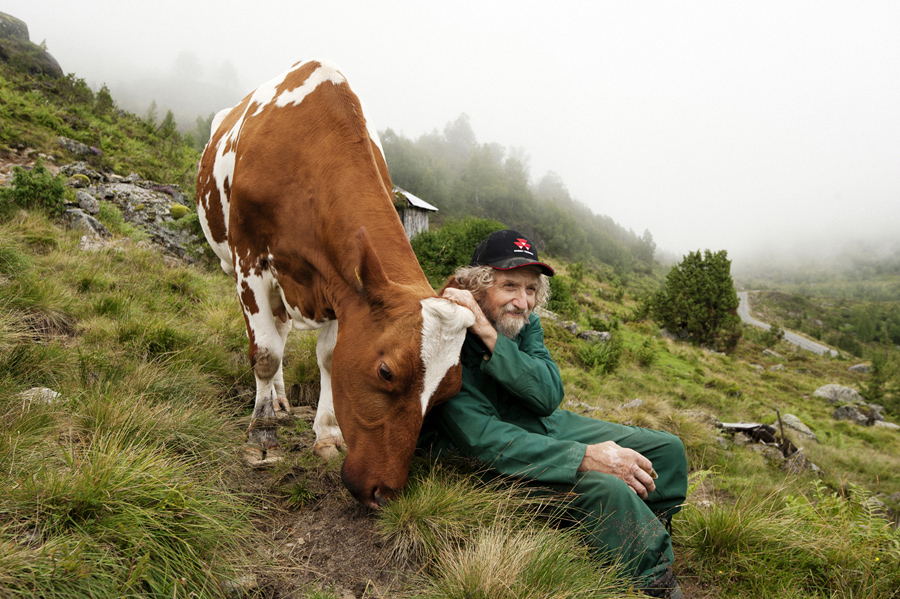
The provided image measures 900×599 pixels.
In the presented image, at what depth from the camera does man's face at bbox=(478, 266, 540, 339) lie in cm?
296

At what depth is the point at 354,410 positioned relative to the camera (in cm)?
243

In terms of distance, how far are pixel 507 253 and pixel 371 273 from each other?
0.93m

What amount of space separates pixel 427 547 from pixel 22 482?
1.65 metres

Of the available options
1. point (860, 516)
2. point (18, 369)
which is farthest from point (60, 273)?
point (860, 516)

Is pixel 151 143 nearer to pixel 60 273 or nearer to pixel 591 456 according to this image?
pixel 60 273

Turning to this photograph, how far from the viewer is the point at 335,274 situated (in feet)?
9.69

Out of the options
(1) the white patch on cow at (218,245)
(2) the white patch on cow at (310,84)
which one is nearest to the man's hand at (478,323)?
(2) the white patch on cow at (310,84)

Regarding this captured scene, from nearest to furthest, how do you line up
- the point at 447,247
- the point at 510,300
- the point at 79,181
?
the point at 510,300, the point at 79,181, the point at 447,247

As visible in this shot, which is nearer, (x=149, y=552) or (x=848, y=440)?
(x=149, y=552)

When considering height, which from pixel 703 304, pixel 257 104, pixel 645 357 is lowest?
pixel 645 357

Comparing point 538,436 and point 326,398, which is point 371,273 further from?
point 326,398

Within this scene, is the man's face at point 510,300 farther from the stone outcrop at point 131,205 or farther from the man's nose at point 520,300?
the stone outcrop at point 131,205

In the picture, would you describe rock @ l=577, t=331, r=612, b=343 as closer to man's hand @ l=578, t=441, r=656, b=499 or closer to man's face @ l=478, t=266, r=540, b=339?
man's face @ l=478, t=266, r=540, b=339

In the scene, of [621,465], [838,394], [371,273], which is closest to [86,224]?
[371,273]
